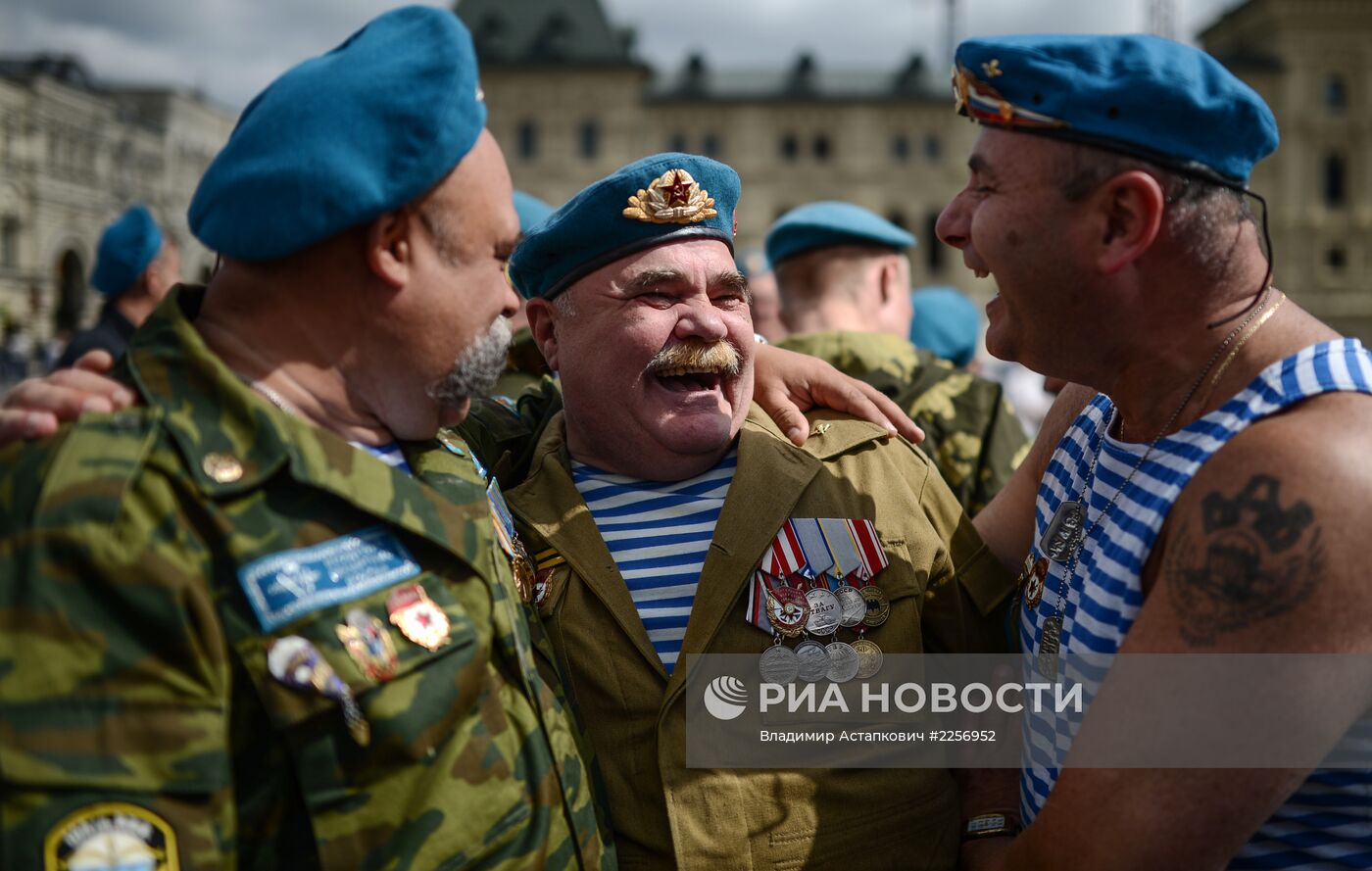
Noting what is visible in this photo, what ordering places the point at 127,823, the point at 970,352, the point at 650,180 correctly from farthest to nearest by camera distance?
the point at 970,352 < the point at 650,180 < the point at 127,823

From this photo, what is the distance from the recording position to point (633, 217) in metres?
2.62

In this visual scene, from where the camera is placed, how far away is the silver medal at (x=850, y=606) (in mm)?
2447

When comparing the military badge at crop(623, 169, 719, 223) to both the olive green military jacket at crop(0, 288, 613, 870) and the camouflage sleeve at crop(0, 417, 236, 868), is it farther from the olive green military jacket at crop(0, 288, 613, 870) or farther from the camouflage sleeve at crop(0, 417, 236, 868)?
the camouflage sleeve at crop(0, 417, 236, 868)

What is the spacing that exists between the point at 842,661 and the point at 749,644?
0.21m

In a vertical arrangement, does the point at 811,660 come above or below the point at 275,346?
below

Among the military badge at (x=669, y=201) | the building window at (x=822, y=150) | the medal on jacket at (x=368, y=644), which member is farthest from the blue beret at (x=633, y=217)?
the building window at (x=822, y=150)

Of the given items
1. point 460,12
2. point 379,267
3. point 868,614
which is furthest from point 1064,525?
point 460,12

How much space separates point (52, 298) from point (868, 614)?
36685mm

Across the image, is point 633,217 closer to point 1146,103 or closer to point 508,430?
point 508,430

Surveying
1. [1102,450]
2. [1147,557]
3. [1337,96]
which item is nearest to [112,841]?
[1147,557]

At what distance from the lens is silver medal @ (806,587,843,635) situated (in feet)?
7.98

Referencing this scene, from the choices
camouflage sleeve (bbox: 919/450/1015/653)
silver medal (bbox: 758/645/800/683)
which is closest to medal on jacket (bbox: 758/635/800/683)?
silver medal (bbox: 758/645/800/683)

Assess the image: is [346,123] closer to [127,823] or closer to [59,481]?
[59,481]

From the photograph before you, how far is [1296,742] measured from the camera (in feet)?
5.43
